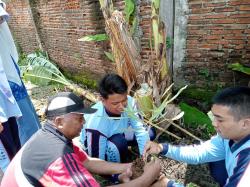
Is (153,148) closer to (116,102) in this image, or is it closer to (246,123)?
(116,102)

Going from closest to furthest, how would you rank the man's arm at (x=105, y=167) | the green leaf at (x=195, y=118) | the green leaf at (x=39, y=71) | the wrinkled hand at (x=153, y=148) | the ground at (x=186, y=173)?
the wrinkled hand at (x=153, y=148) < the man's arm at (x=105, y=167) < the ground at (x=186, y=173) < the green leaf at (x=195, y=118) < the green leaf at (x=39, y=71)

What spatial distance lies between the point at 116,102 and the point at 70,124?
0.79m

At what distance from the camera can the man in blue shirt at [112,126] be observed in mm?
2452

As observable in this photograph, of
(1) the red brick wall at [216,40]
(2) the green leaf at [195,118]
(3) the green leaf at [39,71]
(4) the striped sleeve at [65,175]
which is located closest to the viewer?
(4) the striped sleeve at [65,175]

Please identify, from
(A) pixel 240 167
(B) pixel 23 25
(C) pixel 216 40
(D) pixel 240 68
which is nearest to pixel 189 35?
(C) pixel 216 40

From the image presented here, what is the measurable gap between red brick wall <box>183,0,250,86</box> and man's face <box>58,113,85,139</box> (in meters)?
2.39

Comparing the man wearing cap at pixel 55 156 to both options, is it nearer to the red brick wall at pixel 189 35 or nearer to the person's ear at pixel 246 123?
the person's ear at pixel 246 123

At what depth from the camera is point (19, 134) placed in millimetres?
2602

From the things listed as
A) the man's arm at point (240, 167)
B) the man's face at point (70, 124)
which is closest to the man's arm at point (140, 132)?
the man's face at point (70, 124)

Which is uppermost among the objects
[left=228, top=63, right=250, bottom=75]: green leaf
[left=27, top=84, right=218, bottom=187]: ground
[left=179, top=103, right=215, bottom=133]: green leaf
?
[left=228, top=63, right=250, bottom=75]: green leaf

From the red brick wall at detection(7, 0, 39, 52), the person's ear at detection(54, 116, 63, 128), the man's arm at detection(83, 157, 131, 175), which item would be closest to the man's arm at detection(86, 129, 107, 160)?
the man's arm at detection(83, 157, 131, 175)

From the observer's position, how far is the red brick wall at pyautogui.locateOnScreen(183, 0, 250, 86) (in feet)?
11.0

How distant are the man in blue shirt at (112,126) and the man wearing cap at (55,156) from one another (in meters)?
0.64

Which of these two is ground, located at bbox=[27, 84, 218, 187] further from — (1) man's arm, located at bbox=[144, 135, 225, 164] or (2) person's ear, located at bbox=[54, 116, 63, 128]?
(2) person's ear, located at bbox=[54, 116, 63, 128]
